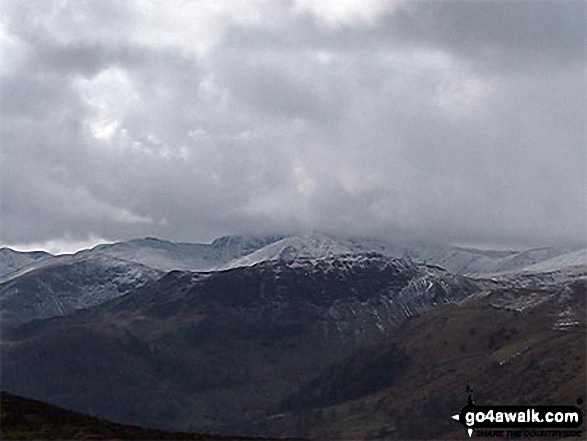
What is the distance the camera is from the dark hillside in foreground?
168 meters

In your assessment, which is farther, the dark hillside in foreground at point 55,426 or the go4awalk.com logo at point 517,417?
the dark hillside in foreground at point 55,426

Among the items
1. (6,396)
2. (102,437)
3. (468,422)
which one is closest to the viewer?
(468,422)

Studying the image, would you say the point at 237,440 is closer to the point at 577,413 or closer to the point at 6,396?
the point at 6,396

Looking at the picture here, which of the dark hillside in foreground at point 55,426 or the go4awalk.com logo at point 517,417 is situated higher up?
the dark hillside in foreground at point 55,426

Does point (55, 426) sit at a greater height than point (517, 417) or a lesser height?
greater

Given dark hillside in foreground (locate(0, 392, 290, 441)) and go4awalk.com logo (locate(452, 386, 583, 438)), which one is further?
dark hillside in foreground (locate(0, 392, 290, 441))

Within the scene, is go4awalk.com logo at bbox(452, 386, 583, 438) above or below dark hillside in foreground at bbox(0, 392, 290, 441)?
below

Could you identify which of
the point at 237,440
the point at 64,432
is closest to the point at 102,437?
the point at 64,432

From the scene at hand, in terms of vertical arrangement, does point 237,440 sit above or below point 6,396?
below

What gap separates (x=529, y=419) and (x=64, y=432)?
3683 inches

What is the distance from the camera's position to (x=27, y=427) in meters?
172

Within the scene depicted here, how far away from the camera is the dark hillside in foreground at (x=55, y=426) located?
6634 inches

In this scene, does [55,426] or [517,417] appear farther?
[55,426]

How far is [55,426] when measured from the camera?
17688cm
